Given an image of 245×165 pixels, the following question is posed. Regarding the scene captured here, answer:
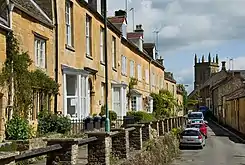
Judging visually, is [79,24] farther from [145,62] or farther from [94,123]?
[145,62]

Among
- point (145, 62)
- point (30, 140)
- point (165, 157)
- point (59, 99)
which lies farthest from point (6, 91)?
point (145, 62)

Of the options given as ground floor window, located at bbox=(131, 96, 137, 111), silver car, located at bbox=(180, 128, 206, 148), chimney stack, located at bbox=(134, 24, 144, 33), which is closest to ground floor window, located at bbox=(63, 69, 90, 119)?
silver car, located at bbox=(180, 128, 206, 148)

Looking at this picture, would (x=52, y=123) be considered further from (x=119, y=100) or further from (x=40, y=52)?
(x=119, y=100)

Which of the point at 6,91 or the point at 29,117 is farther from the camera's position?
the point at 29,117

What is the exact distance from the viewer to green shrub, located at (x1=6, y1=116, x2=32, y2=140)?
57.7 feet

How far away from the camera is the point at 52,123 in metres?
21.2

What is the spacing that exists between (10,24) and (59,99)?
639cm

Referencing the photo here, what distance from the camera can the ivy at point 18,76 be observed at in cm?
1792

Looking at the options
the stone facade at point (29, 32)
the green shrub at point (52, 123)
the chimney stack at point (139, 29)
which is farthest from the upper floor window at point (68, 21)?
the chimney stack at point (139, 29)

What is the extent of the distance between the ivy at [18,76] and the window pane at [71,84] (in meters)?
6.62

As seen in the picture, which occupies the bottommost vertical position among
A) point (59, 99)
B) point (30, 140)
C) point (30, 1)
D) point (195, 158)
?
point (195, 158)

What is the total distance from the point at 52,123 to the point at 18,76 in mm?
3338

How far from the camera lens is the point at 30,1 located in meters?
23.2

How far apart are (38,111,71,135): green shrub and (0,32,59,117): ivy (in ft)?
4.53
